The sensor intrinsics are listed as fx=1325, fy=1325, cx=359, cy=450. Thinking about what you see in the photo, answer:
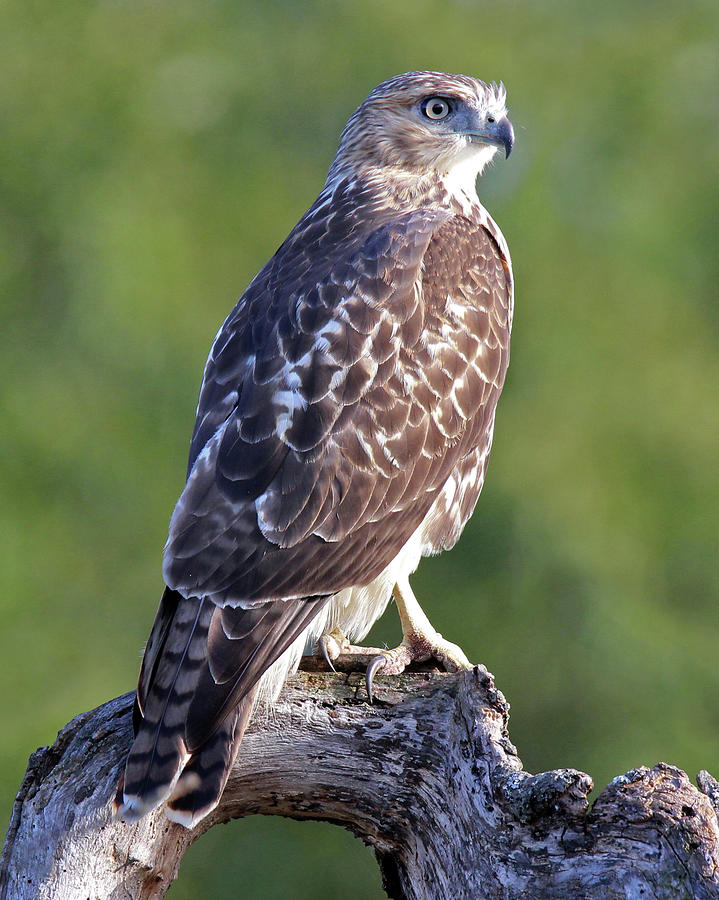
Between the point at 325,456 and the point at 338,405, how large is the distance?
164 millimetres

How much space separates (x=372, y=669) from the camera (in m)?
3.95

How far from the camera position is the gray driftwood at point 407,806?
3.15 meters

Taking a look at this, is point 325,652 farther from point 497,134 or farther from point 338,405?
point 497,134

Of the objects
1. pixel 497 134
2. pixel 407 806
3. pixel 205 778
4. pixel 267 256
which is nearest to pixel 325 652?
pixel 407 806

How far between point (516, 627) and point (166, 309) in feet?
9.62

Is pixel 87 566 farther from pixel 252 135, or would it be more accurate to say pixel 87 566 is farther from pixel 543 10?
pixel 543 10

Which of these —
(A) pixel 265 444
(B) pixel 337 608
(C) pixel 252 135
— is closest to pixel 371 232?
(A) pixel 265 444

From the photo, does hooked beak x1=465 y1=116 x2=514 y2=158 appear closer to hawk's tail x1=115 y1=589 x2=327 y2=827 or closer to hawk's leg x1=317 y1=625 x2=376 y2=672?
hawk's leg x1=317 y1=625 x2=376 y2=672

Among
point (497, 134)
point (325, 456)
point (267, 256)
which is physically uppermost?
point (267, 256)

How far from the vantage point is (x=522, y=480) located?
789 cm

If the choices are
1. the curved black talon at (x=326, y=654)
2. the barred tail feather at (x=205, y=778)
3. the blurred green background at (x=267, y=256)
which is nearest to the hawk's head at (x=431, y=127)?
the curved black talon at (x=326, y=654)

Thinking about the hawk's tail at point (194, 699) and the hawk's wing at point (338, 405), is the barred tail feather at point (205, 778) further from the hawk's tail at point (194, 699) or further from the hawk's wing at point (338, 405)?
the hawk's wing at point (338, 405)

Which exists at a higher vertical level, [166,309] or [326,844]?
[166,309]

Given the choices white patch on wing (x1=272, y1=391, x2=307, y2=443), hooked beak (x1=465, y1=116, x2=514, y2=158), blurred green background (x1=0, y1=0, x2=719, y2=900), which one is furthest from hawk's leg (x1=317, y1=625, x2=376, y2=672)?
blurred green background (x1=0, y1=0, x2=719, y2=900)
